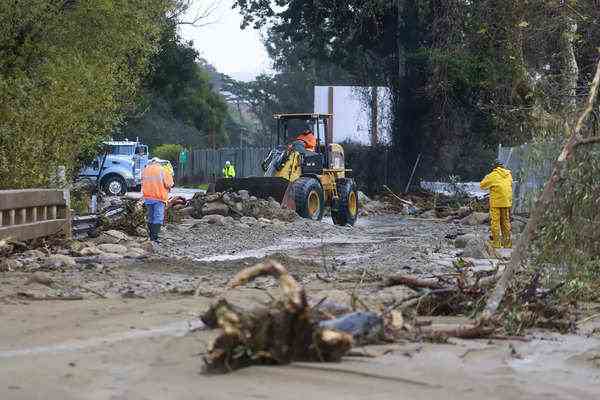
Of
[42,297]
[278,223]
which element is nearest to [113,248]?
[42,297]

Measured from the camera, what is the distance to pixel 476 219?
31.0 meters

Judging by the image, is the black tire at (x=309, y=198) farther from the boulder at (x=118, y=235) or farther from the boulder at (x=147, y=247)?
the boulder at (x=147, y=247)

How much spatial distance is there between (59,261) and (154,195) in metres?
5.07

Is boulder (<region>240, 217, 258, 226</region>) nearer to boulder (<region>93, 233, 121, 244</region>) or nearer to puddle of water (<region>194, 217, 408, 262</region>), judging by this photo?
puddle of water (<region>194, 217, 408, 262</region>)

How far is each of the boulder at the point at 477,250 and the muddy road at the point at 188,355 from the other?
12.5ft

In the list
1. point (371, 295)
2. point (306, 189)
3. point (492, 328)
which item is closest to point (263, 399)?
point (492, 328)

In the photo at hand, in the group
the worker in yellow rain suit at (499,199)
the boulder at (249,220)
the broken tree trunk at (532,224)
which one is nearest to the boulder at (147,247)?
the worker in yellow rain suit at (499,199)

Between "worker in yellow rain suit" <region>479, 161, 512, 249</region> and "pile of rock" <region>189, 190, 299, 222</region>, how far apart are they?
6.59 m

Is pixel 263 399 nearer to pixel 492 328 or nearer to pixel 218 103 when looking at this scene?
pixel 492 328

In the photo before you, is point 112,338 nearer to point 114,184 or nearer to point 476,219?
point 476,219

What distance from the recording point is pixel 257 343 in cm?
782

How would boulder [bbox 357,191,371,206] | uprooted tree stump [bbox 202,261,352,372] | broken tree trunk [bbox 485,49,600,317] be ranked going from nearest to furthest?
uprooted tree stump [bbox 202,261,352,372]
broken tree trunk [bbox 485,49,600,317]
boulder [bbox 357,191,371,206]

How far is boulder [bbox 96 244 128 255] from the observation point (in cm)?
1772

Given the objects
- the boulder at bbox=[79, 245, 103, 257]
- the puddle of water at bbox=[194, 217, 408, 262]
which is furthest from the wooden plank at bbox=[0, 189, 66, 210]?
the puddle of water at bbox=[194, 217, 408, 262]
